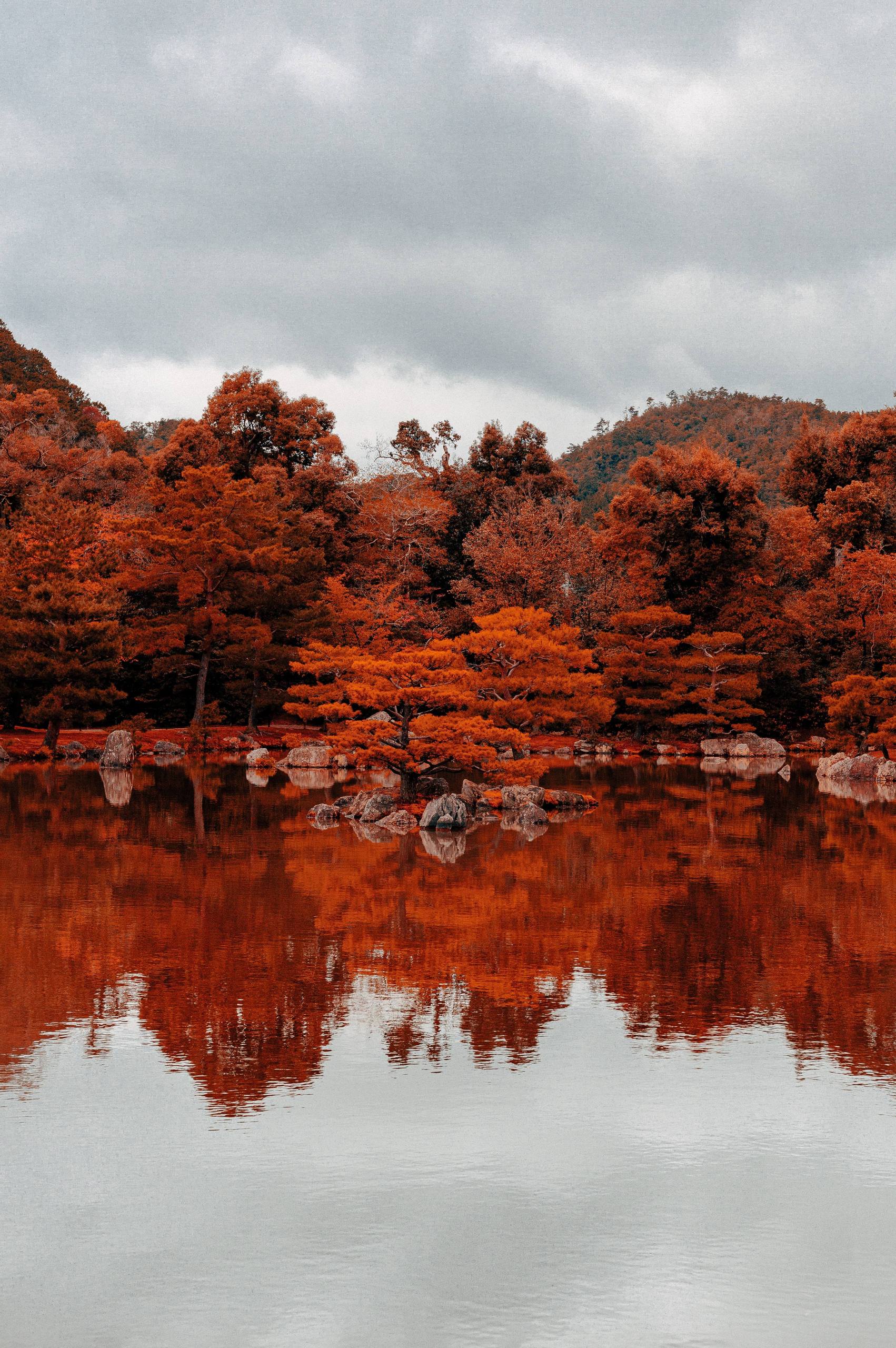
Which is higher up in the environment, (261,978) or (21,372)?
(21,372)

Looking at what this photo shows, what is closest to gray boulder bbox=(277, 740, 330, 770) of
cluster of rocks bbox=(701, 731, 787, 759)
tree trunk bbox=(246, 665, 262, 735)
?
tree trunk bbox=(246, 665, 262, 735)

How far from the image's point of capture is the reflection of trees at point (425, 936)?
20.4 ft

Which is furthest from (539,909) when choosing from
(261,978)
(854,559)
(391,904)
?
(854,559)

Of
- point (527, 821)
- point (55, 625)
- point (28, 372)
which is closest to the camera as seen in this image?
point (527, 821)

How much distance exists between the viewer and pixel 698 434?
75938 millimetres

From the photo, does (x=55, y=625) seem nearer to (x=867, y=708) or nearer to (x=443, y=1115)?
(x=867, y=708)

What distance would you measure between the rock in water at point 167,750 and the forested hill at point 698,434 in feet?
128

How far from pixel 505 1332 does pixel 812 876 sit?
8915 millimetres

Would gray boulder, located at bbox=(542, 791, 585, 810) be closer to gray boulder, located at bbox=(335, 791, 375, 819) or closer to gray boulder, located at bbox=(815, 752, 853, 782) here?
gray boulder, located at bbox=(335, 791, 375, 819)

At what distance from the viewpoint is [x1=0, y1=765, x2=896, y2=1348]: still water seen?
11.5ft

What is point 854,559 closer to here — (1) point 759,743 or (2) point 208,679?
(1) point 759,743

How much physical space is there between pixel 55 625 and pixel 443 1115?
23.9m

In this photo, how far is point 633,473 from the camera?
38.9 meters

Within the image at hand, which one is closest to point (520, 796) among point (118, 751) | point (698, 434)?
point (118, 751)
